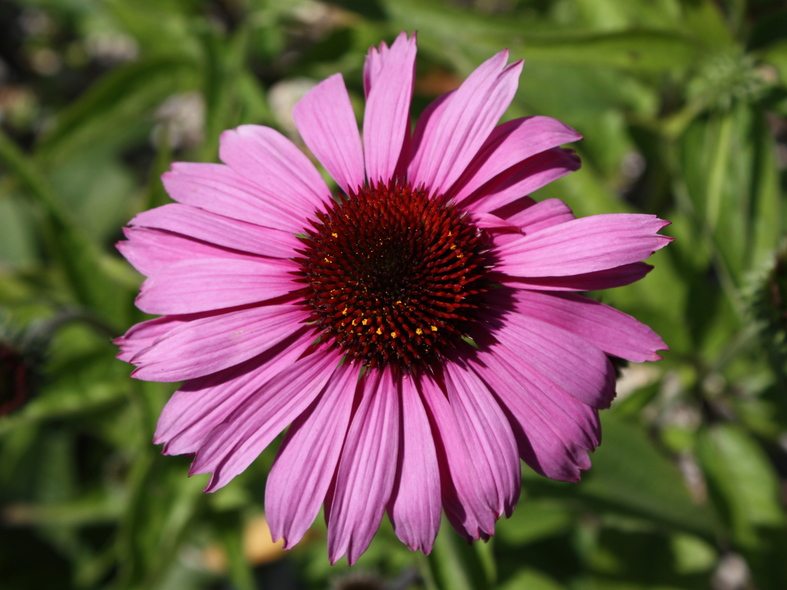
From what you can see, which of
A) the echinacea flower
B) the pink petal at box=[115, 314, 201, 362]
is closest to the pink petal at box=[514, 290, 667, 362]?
the echinacea flower

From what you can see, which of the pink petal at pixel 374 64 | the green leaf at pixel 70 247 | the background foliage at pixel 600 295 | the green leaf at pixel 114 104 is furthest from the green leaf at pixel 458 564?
the green leaf at pixel 114 104

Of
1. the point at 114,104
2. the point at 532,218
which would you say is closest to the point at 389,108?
the point at 532,218

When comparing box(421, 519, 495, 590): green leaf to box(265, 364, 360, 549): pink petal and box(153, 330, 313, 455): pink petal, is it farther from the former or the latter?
A: box(153, 330, 313, 455): pink petal

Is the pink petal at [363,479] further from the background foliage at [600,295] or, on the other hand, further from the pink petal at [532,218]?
the pink petal at [532,218]

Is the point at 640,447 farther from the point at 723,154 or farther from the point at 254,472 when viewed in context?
the point at 254,472

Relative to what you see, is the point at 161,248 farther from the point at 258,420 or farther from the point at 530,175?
the point at 530,175

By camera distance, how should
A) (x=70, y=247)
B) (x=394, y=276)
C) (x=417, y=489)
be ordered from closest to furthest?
1. (x=417, y=489)
2. (x=394, y=276)
3. (x=70, y=247)
